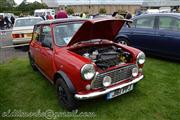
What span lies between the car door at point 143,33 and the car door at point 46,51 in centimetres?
354

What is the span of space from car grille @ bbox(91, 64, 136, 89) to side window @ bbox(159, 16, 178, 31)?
9.97ft

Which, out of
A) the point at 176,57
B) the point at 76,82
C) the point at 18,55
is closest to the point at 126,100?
the point at 76,82

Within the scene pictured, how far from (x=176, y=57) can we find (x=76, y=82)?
13.2ft

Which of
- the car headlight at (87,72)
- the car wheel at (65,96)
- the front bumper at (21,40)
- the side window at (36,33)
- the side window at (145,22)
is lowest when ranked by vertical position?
the car wheel at (65,96)

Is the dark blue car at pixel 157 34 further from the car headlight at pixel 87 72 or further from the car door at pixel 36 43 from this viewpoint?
the car headlight at pixel 87 72

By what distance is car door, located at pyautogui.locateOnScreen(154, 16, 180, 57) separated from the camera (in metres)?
6.52

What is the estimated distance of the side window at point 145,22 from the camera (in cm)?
731

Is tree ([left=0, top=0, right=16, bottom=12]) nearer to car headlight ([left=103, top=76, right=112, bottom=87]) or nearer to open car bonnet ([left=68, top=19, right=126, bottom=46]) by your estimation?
open car bonnet ([left=68, top=19, right=126, bottom=46])

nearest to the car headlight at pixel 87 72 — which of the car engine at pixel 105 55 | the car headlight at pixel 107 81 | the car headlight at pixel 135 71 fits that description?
the car headlight at pixel 107 81

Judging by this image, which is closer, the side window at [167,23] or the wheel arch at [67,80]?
the wheel arch at [67,80]

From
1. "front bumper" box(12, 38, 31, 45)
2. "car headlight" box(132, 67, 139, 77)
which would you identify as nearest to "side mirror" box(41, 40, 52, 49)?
"car headlight" box(132, 67, 139, 77)

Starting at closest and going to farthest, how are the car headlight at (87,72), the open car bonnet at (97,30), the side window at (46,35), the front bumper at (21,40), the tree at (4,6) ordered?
the car headlight at (87,72)
the open car bonnet at (97,30)
the side window at (46,35)
the front bumper at (21,40)
the tree at (4,6)

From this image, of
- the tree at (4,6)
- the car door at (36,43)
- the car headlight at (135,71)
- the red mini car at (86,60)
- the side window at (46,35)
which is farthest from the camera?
the tree at (4,6)

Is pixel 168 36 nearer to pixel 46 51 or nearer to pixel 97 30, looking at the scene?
pixel 97 30
